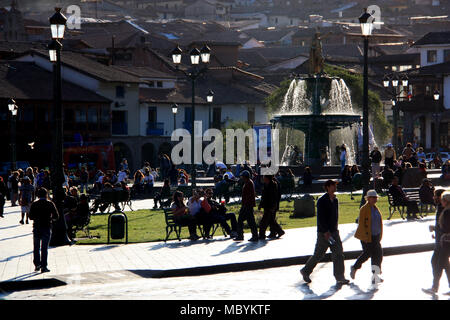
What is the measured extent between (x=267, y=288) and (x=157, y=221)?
43.4 feet

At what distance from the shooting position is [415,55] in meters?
110

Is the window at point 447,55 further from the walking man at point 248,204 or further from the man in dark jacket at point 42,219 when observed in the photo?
the man in dark jacket at point 42,219

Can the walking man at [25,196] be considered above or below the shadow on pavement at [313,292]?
above

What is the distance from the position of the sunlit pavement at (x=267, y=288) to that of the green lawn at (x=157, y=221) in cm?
617

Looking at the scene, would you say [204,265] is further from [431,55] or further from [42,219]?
[431,55]

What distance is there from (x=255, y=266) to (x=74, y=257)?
12.6ft

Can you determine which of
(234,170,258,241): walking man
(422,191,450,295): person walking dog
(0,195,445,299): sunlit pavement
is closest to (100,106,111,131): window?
(0,195,445,299): sunlit pavement

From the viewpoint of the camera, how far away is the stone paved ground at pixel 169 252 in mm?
17422

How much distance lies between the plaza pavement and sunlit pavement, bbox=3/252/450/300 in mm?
571

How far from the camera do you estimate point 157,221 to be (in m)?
27.7

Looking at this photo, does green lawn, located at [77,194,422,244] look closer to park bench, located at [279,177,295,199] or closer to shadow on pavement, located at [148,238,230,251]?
park bench, located at [279,177,295,199]

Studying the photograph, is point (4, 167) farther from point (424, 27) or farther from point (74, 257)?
point (424, 27)

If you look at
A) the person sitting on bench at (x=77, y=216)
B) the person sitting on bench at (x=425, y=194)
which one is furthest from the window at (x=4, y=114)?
the person sitting on bench at (x=425, y=194)
